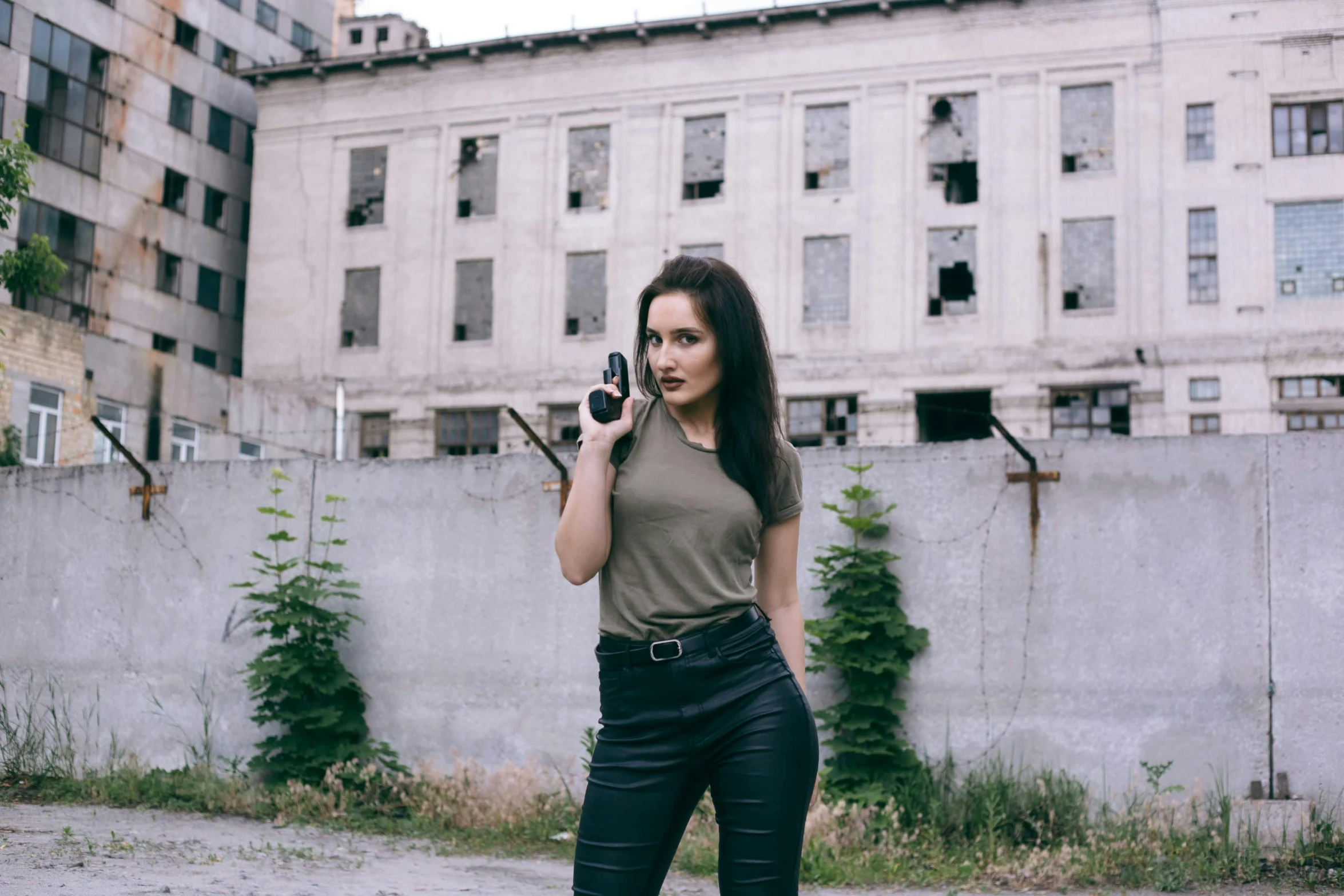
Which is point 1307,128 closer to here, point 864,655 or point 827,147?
point 827,147

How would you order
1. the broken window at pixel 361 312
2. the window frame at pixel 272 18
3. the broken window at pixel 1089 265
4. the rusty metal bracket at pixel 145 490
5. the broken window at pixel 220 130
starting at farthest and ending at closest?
Result: the window frame at pixel 272 18
the broken window at pixel 220 130
the broken window at pixel 361 312
the broken window at pixel 1089 265
the rusty metal bracket at pixel 145 490

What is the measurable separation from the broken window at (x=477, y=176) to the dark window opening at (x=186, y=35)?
8.69m

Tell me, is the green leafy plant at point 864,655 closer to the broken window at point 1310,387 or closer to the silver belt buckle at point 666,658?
the silver belt buckle at point 666,658

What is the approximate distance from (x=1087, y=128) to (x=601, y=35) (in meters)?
11.5

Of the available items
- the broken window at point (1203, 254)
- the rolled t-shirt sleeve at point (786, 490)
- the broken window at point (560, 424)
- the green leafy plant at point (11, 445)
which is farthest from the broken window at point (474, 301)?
the rolled t-shirt sleeve at point (786, 490)

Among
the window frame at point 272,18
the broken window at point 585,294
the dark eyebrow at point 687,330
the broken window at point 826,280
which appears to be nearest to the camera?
the dark eyebrow at point 687,330

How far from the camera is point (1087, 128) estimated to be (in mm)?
31406

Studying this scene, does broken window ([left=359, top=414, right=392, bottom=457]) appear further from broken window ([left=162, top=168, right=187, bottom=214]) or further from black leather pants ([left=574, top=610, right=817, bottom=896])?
black leather pants ([left=574, top=610, right=817, bottom=896])

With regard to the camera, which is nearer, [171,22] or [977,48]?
[977,48]

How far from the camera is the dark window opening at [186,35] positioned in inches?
1492

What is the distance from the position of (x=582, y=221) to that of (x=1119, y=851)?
2816cm

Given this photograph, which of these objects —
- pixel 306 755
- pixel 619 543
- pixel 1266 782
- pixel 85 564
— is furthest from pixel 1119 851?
pixel 85 564

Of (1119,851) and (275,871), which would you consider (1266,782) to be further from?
(275,871)

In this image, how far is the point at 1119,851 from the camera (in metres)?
7.89
